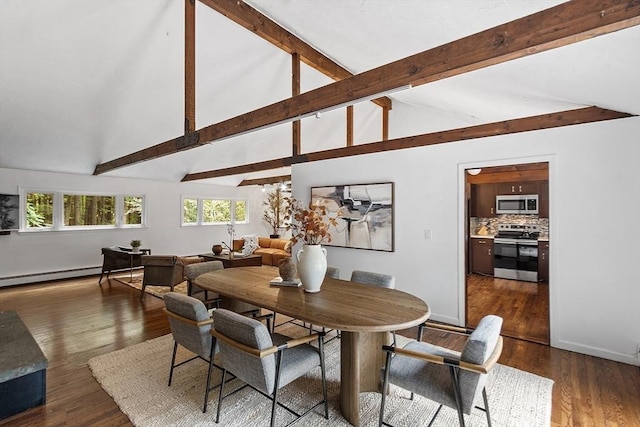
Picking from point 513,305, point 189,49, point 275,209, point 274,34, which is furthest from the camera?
point 275,209

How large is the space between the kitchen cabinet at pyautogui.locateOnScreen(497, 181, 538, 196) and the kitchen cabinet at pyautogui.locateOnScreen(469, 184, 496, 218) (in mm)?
159

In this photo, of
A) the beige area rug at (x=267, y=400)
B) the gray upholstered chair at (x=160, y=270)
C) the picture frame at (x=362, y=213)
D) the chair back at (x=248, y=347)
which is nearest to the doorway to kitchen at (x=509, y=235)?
the picture frame at (x=362, y=213)

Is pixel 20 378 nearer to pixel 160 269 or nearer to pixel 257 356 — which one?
pixel 257 356

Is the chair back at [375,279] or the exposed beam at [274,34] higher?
the exposed beam at [274,34]

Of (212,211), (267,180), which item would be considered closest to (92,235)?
(212,211)

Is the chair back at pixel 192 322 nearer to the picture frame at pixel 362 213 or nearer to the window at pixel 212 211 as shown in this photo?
the picture frame at pixel 362 213

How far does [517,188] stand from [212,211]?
804cm

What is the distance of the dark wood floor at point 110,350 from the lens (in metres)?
2.18

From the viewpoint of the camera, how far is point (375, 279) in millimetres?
3014

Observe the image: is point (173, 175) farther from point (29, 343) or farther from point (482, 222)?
point (482, 222)

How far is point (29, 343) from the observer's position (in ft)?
8.28

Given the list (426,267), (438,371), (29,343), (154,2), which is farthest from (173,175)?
(438,371)

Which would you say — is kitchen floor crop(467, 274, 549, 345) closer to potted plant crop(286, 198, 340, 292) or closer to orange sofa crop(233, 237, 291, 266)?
Answer: potted plant crop(286, 198, 340, 292)

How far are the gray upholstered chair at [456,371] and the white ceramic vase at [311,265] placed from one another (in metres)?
0.84
